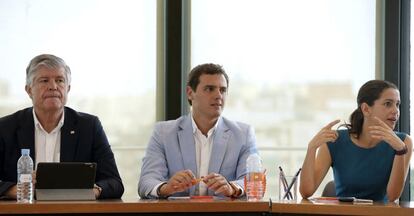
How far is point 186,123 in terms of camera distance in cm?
A: 412

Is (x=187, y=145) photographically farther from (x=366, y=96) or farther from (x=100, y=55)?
(x=100, y=55)

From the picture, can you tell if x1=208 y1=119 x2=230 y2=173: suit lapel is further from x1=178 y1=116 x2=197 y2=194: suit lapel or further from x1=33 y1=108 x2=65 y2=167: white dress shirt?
x1=33 y1=108 x2=65 y2=167: white dress shirt

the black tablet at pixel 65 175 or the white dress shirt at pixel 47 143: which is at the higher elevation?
the white dress shirt at pixel 47 143

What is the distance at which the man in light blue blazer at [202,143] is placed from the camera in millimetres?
3971

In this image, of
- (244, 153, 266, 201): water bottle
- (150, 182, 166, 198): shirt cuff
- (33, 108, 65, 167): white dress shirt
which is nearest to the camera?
(244, 153, 266, 201): water bottle

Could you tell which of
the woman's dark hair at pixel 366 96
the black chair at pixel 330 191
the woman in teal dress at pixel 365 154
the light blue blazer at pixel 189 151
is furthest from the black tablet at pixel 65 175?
the woman's dark hair at pixel 366 96

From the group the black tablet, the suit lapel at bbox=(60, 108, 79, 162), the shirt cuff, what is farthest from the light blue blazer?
the black tablet

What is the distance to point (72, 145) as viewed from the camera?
12.6ft

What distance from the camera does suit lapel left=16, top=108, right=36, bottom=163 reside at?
380cm

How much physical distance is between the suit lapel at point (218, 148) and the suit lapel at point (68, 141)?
2.37 ft

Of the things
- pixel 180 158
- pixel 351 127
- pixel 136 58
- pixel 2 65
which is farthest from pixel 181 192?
pixel 2 65

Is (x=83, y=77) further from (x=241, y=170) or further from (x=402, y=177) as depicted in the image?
(x=402, y=177)

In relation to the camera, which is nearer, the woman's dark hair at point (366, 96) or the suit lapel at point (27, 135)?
the suit lapel at point (27, 135)

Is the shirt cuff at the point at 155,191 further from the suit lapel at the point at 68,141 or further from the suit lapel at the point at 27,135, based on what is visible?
the suit lapel at the point at 27,135
